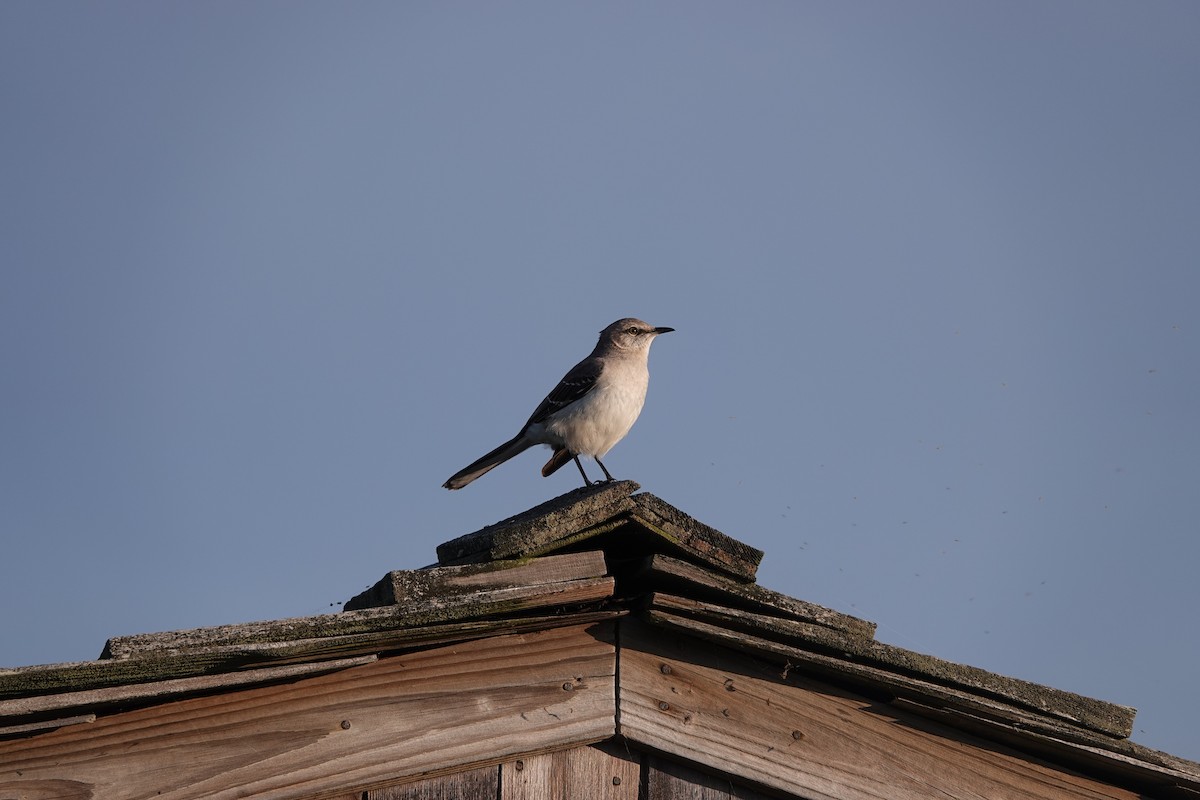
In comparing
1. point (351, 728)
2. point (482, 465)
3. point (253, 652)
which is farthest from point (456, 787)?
point (482, 465)

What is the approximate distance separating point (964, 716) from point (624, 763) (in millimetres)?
1300

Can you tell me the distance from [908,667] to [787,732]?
52cm

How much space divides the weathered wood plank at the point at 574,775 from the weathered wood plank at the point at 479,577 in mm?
634

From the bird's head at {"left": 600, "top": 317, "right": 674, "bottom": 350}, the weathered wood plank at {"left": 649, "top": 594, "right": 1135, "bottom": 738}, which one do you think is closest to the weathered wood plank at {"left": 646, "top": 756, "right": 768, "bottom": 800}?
the weathered wood plank at {"left": 649, "top": 594, "right": 1135, "bottom": 738}

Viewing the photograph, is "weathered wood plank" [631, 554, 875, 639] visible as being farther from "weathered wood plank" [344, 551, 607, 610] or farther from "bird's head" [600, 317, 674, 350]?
"bird's head" [600, 317, 674, 350]

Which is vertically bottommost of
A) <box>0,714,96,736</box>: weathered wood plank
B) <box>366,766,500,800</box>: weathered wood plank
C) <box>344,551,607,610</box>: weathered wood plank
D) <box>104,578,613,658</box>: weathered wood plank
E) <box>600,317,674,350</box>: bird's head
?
<box>366,766,500,800</box>: weathered wood plank

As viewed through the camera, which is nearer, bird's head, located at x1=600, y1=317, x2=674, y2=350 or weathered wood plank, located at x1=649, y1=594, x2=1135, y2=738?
weathered wood plank, located at x1=649, y1=594, x2=1135, y2=738

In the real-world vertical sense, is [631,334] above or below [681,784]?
above

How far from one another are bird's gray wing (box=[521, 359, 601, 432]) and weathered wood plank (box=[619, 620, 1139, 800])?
571 centimetres

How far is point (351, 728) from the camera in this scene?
428 cm

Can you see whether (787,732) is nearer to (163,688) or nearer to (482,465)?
(163,688)

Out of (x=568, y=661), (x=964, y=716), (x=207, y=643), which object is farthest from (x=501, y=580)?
(x=964, y=716)

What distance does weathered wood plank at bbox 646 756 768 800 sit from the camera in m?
4.63

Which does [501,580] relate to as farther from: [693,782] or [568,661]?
[693,782]
